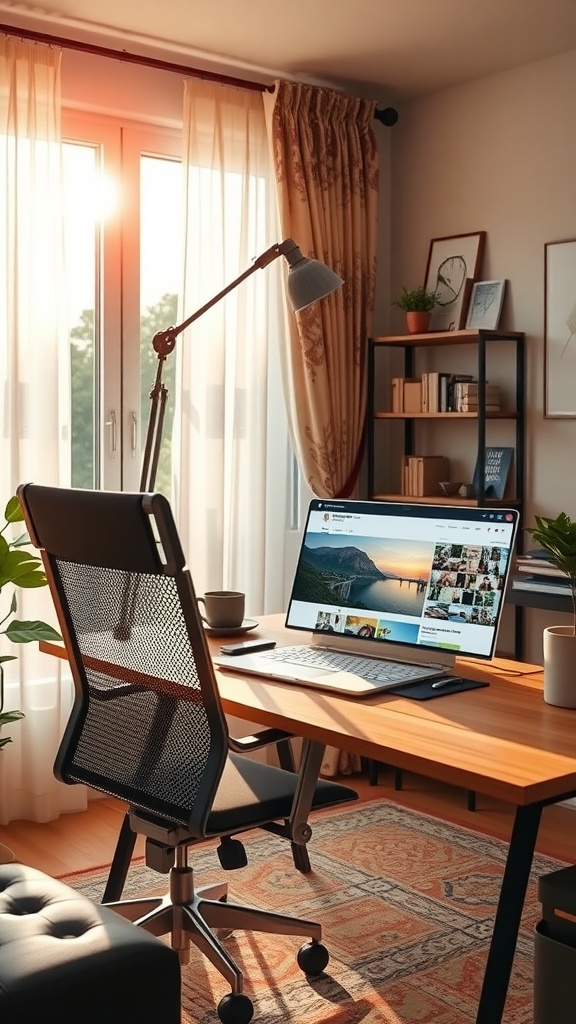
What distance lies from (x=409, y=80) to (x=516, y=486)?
5.26 ft

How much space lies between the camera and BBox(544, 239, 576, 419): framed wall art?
13.0 ft

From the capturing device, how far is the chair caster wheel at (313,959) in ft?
8.59

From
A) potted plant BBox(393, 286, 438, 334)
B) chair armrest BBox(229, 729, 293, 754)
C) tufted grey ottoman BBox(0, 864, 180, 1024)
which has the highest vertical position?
potted plant BBox(393, 286, 438, 334)

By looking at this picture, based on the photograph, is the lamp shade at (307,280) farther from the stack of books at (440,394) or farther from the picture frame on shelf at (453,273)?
the picture frame on shelf at (453,273)

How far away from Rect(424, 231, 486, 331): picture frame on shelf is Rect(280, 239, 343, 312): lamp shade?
1.59m

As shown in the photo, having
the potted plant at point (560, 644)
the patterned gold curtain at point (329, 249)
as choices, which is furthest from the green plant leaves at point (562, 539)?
the patterned gold curtain at point (329, 249)

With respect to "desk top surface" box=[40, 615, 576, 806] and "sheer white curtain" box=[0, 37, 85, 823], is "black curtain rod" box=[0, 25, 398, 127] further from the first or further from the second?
"desk top surface" box=[40, 615, 576, 806]

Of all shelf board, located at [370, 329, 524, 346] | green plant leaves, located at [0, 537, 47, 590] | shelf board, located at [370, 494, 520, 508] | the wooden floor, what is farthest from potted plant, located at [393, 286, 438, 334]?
green plant leaves, located at [0, 537, 47, 590]

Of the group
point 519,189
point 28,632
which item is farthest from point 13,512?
point 519,189

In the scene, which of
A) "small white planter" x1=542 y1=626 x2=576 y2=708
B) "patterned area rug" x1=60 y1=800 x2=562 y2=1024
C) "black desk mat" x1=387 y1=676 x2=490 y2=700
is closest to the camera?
"small white planter" x1=542 y1=626 x2=576 y2=708

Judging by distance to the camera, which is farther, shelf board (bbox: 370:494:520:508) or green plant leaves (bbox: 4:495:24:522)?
shelf board (bbox: 370:494:520:508)

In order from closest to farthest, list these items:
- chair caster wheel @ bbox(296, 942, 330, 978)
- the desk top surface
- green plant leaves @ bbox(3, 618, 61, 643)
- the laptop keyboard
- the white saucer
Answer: the desk top surface → the laptop keyboard → chair caster wheel @ bbox(296, 942, 330, 978) → the white saucer → green plant leaves @ bbox(3, 618, 61, 643)

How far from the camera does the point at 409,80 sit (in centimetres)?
432

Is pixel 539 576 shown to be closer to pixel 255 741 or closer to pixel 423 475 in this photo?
pixel 423 475
